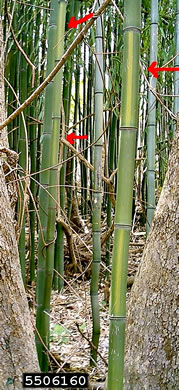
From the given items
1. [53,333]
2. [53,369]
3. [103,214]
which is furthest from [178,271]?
[103,214]

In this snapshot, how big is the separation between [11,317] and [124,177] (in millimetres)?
526

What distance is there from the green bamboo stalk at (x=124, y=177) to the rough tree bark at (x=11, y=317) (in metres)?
0.39

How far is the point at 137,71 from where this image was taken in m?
0.80

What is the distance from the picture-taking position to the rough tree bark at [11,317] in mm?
1171

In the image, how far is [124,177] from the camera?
2.61 feet

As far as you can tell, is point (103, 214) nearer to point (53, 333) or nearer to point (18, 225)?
point (53, 333)

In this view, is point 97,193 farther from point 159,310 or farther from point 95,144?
point 159,310

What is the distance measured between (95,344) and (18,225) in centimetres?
57

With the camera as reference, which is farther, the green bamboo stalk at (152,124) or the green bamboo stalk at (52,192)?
the green bamboo stalk at (152,124)

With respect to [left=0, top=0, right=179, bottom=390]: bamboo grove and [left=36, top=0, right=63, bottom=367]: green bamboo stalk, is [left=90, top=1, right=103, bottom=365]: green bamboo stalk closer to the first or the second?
[left=0, top=0, right=179, bottom=390]: bamboo grove

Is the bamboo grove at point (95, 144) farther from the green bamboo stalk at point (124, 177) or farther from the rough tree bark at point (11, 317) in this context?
the rough tree bark at point (11, 317)

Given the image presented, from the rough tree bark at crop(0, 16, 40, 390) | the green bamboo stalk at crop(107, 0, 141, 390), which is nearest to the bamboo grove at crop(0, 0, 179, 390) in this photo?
the green bamboo stalk at crop(107, 0, 141, 390)

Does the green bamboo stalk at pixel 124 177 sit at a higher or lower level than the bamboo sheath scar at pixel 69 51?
lower

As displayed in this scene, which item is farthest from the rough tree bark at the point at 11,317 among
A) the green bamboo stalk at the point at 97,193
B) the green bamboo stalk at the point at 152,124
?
the green bamboo stalk at the point at 152,124
